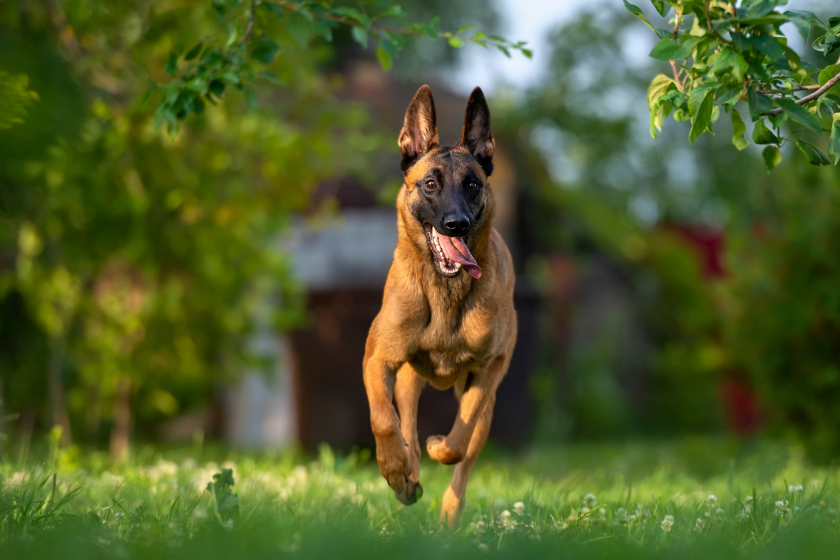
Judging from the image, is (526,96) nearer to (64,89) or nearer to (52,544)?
(64,89)

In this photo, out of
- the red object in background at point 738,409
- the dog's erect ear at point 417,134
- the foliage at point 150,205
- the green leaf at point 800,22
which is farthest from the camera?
the red object in background at point 738,409

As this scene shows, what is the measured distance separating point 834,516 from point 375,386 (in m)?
2.22

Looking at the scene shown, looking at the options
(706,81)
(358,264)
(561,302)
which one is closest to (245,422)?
(358,264)

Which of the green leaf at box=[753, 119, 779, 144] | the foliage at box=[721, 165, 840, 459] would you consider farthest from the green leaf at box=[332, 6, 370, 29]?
the foliage at box=[721, 165, 840, 459]

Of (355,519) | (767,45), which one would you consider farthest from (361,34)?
(355,519)

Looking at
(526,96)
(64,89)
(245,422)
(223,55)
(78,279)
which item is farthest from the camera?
(526,96)

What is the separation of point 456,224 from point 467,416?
91 centimetres

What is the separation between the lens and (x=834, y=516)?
12.6 feet

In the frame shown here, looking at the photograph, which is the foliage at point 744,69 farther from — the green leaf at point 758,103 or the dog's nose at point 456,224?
the dog's nose at point 456,224

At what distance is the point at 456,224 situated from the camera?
3828 millimetres

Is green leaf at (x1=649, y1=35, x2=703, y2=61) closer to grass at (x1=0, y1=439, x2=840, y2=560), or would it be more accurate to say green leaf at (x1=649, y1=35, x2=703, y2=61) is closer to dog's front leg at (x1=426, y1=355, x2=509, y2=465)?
dog's front leg at (x1=426, y1=355, x2=509, y2=465)

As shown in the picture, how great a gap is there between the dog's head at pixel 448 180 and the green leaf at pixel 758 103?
1.28 metres

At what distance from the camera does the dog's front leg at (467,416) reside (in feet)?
12.6

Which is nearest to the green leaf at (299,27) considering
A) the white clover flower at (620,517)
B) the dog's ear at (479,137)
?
the dog's ear at (479,137)
